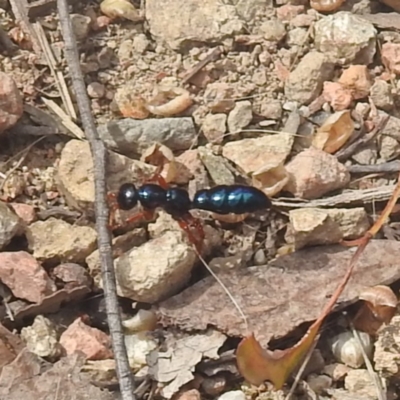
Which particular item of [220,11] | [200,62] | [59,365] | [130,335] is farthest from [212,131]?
[59,365]

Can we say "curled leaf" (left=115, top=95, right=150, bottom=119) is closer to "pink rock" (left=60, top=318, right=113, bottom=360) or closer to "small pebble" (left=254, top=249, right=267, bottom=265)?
"small pebble" (left=254, top=249, right=267, bottom=265)

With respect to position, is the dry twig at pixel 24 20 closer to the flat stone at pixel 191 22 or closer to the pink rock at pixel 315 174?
the flat stone at pixel 191 22

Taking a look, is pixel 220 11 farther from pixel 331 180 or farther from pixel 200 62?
pixel 331 180

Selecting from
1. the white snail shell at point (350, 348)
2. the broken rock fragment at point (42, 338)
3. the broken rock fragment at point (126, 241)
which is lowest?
the white snail shell at point (350, 348)

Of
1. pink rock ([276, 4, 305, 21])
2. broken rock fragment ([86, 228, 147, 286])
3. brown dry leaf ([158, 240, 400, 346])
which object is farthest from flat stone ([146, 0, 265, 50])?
brown dry leaf ([158, 240, 400, 346])

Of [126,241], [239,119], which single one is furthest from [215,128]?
[126,241]

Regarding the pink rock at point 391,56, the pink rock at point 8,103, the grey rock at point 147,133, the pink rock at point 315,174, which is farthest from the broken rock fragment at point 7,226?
the pink rock at point 391,56

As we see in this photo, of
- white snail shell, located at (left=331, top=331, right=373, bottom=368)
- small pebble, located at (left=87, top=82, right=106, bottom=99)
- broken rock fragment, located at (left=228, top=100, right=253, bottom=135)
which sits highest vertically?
small pebble, located at (left=87, top=82, right=106, bottom=99)
